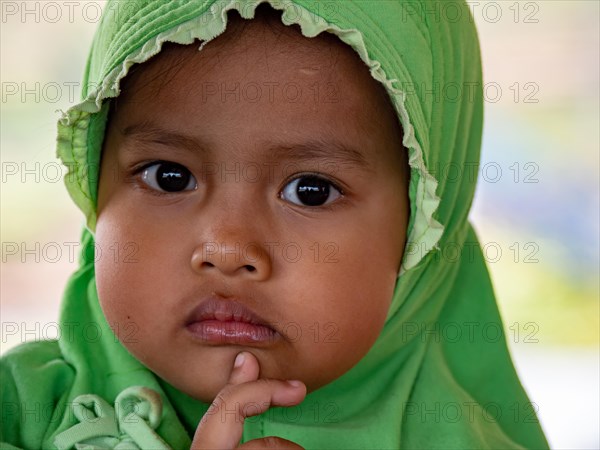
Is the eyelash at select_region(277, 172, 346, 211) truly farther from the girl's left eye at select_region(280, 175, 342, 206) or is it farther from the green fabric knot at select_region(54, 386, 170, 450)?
the green fabric knot at select_region(54, 386, 170, 450)

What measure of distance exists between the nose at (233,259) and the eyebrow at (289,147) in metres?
0.13

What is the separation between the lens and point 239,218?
3.98 feet

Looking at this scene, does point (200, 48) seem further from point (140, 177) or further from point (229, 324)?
point (229, 324)

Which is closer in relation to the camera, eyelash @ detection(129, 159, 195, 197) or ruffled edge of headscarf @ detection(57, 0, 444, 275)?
ruffled edge of headscarf @ detection(57, 0, 444, 275)

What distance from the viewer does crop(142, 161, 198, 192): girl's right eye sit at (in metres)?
1.28

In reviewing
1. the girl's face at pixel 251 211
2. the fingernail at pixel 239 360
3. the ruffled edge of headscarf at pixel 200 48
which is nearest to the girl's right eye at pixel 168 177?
the girl's face at pixel 251 211

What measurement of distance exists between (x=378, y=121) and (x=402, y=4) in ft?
0.57

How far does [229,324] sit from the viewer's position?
1.21m

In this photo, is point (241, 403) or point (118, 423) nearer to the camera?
point (241, 403)

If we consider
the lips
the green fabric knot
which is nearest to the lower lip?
the lips

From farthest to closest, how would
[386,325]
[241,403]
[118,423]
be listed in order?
1. [386,325]
2. [118,423]
3. [241,403]

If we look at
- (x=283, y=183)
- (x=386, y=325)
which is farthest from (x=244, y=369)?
(x=386, y=325)

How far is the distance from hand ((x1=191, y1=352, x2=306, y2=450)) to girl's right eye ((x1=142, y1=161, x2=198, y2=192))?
248 millimetres

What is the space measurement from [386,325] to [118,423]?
1.55 feet
